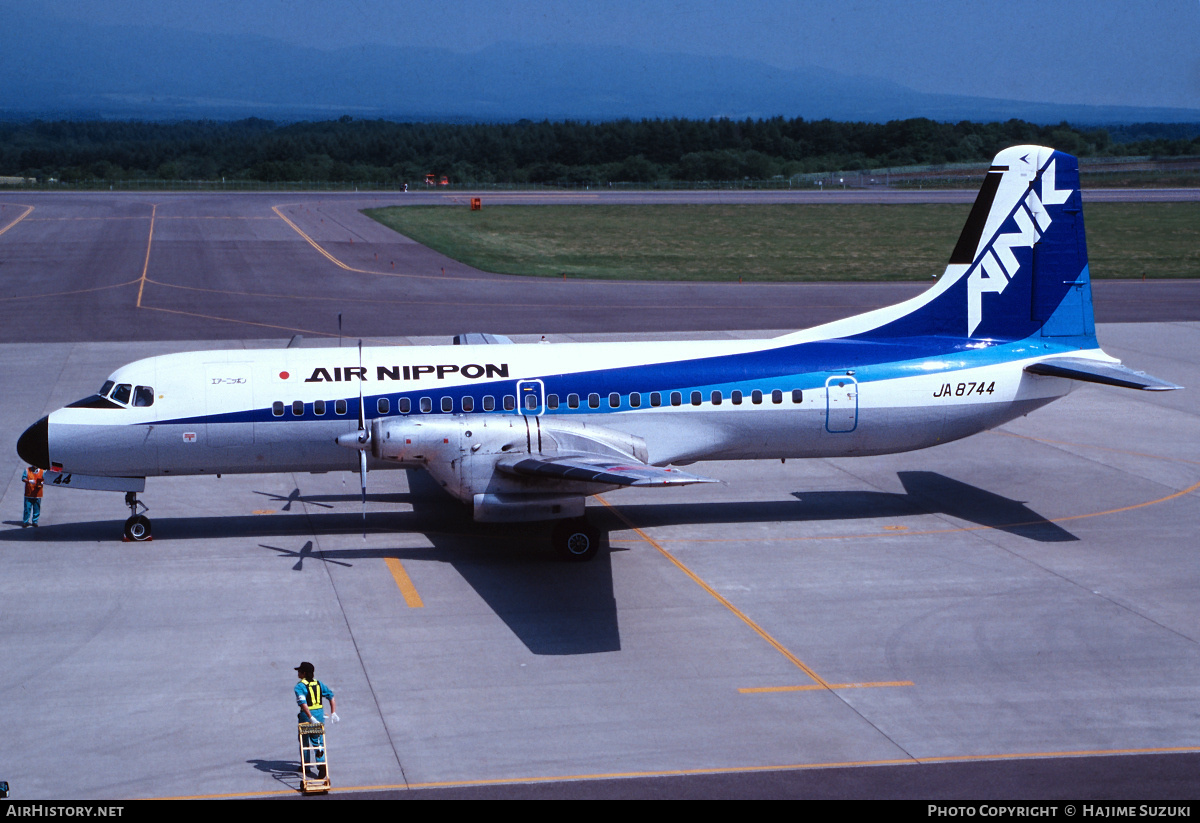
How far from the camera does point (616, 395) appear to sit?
837 inches

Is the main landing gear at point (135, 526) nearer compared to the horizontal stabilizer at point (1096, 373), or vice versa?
the main landing gear at point (135, 526)

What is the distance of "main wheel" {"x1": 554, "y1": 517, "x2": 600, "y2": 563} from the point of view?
19766 millimetres

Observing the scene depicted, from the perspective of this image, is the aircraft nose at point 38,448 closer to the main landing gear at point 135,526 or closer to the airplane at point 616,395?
the airplane at point 616,395

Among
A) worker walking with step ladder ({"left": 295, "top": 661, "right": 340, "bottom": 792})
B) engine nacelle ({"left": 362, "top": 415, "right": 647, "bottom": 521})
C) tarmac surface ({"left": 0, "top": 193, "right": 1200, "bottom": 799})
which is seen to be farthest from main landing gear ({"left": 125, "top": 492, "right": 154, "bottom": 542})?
worker walking with step ladder ({"left": 295, "top": 661, "right": 340, "bottom": 792})

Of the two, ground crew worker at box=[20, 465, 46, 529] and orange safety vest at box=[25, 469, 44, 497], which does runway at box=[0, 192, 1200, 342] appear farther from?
orange safety vest at box=[25, 469, 44, 497]

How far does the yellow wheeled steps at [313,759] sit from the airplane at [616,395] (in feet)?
22.4

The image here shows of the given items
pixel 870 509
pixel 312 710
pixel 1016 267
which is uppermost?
pixel 1016 267

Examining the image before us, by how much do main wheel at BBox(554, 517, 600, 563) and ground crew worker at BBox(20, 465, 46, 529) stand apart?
9.63m

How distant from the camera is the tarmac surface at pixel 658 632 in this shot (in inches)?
507

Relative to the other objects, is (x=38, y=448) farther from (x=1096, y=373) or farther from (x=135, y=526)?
(x=1096, y=373)

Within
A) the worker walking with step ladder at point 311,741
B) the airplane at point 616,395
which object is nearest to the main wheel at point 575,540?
the airplane at point 616,395

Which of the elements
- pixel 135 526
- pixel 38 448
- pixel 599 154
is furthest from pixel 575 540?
pixel 599 154

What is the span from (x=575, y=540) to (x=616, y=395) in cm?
306

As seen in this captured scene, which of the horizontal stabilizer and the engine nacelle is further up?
the horizontal stabilizer
